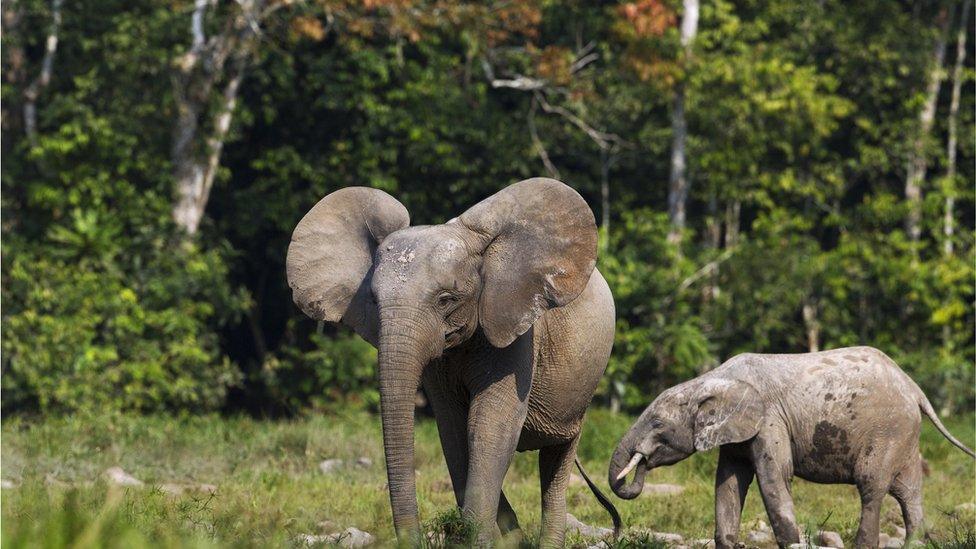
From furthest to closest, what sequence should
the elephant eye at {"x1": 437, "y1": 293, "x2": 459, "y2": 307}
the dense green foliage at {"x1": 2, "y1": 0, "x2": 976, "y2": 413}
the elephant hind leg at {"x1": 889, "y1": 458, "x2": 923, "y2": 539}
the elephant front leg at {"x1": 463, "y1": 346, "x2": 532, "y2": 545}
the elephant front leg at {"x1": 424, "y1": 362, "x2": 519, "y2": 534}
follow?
the dense green foliage at {"x1": 2, "y1": 0, "x2": 976, "y2": 413} → the elephant hind leg at {"x1": 889, "y1": 458, "x2": 923, "y2": 539} → the elephant front leg at {"x1": 424, "y1": 362, "x2": 519, "y2": 534} → the elephant front leg at {"x1": 463, "y1": 346, "x2": 532, "y2": 545} → the elephant eye at {"x1": 437, "y1": 293, "x2": 459, "y2": 307}

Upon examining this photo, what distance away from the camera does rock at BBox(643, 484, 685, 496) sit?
1067cm

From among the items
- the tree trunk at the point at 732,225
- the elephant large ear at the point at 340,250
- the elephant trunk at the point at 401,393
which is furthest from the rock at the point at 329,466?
the tree trunk at the point at 732,225

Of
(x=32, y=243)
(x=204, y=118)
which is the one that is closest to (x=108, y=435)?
(x=32, y=243)

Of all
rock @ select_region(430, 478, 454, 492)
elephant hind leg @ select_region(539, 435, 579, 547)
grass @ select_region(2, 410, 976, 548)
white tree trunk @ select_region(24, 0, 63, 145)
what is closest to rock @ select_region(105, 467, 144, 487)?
grass @ select_region(2, 410, 976, 548)

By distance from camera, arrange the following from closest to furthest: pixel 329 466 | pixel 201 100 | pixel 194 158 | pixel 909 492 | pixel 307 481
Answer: pixel 909 492
pixel 307 481
pixel 329 466
pixel 201 100
pixel 194 158

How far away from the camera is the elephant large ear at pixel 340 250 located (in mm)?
7094

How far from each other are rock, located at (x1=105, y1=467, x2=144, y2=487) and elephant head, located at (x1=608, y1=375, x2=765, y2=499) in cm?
396

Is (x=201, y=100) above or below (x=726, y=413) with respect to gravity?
above

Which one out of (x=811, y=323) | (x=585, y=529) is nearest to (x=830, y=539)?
(x=585, y=529)

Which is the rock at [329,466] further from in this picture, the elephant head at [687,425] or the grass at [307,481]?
the elephant head at [687,425]

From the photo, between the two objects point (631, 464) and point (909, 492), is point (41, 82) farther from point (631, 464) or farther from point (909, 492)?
point (909, 492)

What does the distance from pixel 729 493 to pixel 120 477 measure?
501 cm

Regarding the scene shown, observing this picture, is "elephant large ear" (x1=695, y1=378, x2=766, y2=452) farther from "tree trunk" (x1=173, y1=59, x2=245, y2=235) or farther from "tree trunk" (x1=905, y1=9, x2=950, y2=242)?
"tree trunk" (x1=905, y1=9, x2=950, y2=242)

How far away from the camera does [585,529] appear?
8953 mm
